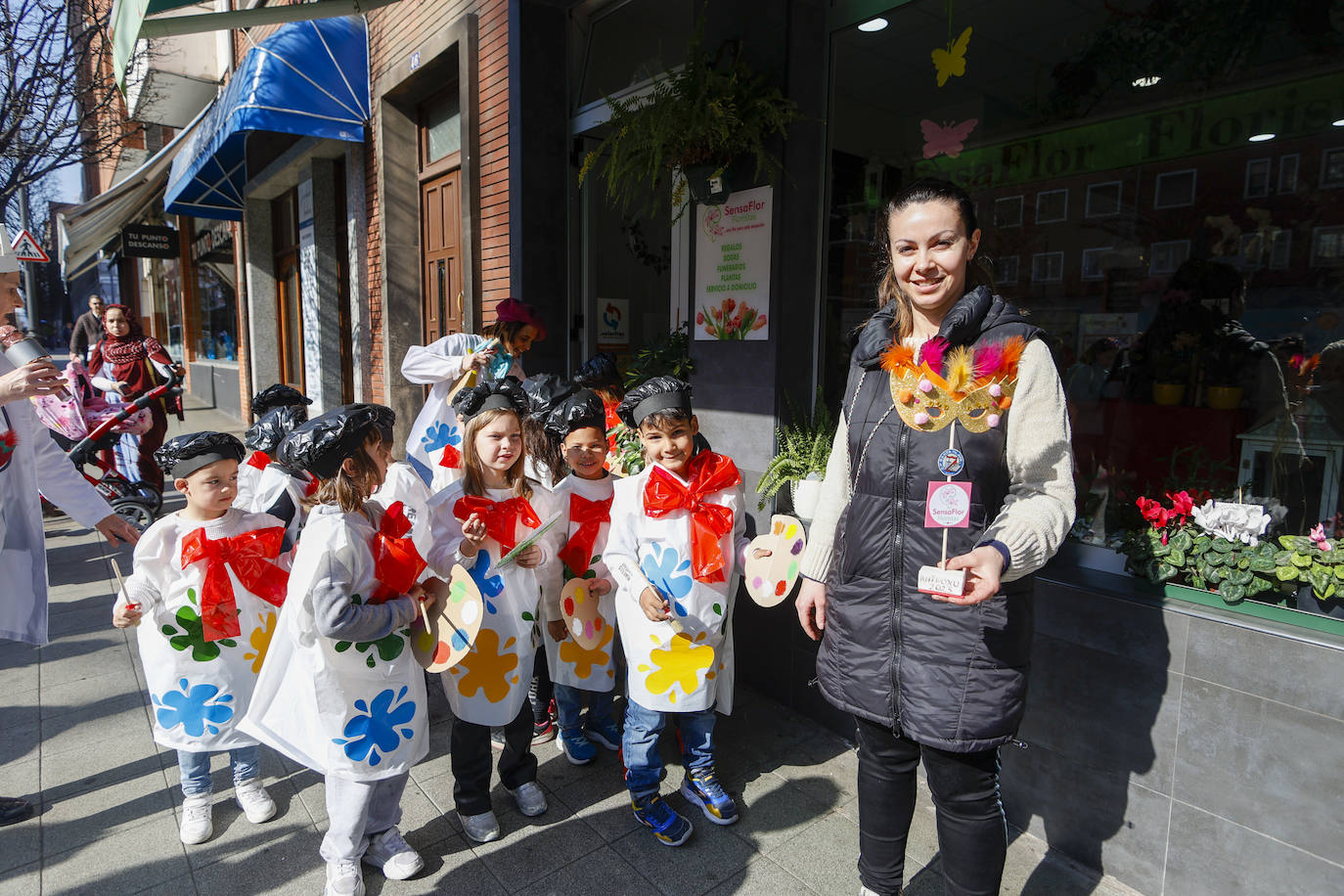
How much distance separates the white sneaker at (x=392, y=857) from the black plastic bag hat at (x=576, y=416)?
1.54m

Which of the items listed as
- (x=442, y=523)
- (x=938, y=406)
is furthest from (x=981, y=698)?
(x=442, y=523)

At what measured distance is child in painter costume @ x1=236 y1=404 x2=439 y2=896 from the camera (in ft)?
7.06

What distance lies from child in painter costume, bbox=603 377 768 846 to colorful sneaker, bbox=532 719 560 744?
755mm

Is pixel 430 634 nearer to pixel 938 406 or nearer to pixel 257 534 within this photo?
pixel 257 534

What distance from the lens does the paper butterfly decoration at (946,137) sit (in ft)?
11.8

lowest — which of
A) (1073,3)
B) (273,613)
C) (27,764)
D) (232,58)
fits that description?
(27,764)

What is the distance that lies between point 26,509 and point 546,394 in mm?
1999

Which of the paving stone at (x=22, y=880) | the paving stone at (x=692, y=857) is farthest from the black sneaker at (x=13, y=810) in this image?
the paving stone at (x=692, y=857)

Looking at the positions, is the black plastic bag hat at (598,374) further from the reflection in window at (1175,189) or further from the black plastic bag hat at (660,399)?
the reflection in window at (1175,189)

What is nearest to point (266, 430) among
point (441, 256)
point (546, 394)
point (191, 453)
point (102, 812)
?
point (191, 453)

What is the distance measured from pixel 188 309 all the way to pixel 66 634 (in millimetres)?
16845

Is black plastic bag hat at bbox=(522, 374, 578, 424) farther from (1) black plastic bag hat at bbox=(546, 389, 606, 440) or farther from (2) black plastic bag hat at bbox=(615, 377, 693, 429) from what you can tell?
(2) black plastic bag hat at bbox=(615, 377, 693, 429)

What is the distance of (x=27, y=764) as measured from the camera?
3.12 meters

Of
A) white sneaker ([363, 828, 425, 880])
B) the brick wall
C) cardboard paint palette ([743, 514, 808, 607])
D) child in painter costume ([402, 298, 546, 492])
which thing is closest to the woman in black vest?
cardboard paint palette ([743, 514, 808, 607])
